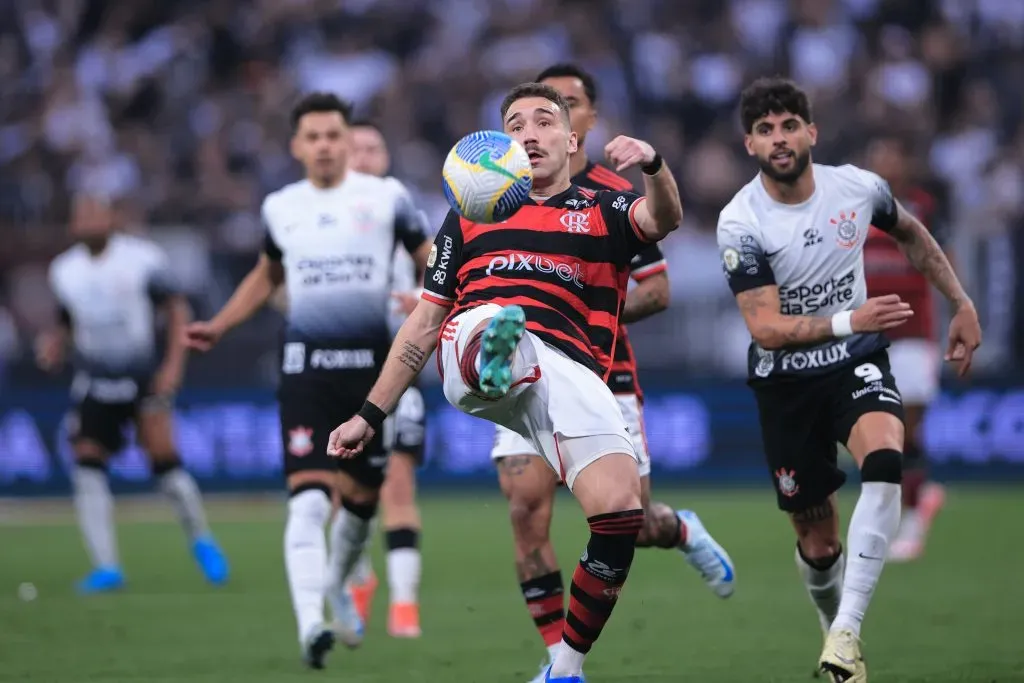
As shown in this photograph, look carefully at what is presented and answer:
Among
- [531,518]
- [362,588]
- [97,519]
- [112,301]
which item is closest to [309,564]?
[531,518]

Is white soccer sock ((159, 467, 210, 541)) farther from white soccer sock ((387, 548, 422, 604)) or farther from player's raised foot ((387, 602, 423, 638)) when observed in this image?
player's raised foot ((387, 602, 423, 638))

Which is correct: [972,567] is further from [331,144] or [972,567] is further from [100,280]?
[100,280]

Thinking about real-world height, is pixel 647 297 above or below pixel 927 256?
below

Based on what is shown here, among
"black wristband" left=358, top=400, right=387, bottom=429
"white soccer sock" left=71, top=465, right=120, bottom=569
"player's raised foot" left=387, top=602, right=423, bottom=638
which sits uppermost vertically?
"black wristband" left=358, top=400, right=387, bottom=429

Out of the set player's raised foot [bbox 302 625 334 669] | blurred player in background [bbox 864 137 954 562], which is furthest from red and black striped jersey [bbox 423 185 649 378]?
blurred player in background [bbox 864 137 954 562]

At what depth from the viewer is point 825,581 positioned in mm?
8125

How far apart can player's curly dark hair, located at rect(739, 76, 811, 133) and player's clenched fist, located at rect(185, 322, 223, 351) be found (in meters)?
3.21

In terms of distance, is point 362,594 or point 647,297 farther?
point 362,594

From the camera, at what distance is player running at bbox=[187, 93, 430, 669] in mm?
9062

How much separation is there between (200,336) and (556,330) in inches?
119

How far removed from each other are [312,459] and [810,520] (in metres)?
2.74

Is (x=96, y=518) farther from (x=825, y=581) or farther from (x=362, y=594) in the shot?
(x=825, y=581)

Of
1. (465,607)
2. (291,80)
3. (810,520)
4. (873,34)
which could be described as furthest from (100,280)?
(873,34)

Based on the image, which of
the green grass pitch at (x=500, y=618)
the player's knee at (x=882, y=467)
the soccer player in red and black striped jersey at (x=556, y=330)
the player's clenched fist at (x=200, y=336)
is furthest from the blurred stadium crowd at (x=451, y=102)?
the soccer player in red and black striped jersey at (x=556, y=330)
